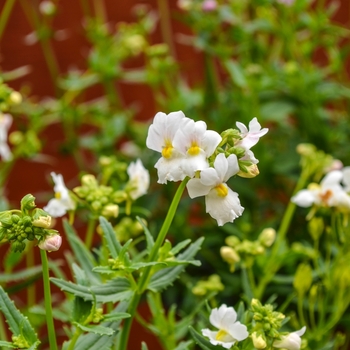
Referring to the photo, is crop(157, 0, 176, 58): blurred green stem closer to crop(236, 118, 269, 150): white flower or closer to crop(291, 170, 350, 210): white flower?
crop(291, 170, 350, 210): white flower

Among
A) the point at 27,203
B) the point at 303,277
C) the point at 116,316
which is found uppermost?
the point at 27,203

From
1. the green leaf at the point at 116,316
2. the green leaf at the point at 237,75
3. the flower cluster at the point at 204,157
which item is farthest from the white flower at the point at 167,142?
the green leaf at the point at 237,75

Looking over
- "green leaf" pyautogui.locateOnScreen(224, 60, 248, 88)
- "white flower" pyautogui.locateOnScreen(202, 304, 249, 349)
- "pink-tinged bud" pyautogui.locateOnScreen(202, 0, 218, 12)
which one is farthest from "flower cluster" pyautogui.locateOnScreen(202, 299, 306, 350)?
"pink-tinged bud" pyautogui.locateOnScreen(202, 0, 218, 12)

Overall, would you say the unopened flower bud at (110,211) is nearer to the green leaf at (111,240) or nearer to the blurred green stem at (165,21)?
the green leaf at (111,240)

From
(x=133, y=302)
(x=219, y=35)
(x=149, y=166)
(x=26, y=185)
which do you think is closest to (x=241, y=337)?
A: (x=133, y=302)

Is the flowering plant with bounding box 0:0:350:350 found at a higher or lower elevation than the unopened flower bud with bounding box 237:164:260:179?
lower

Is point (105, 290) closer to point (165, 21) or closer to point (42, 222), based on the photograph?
point (42, 222)

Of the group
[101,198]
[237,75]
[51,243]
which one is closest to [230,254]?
[101,198]

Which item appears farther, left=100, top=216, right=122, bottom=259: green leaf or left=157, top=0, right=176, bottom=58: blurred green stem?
left=157, top=0, right=176, bottom=58: blurred green stem
